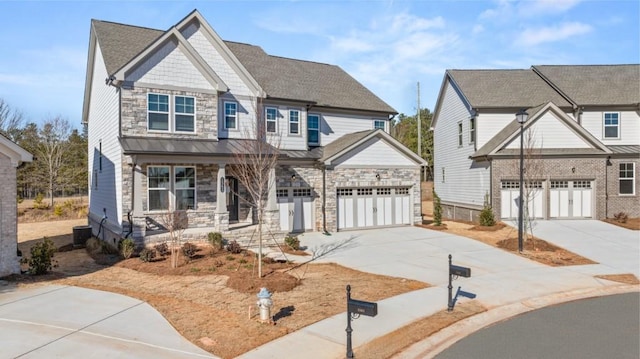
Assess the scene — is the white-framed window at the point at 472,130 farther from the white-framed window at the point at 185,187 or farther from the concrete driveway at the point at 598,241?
the white-framed window at the point at 185,187

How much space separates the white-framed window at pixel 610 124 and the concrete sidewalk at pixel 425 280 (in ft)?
43.7

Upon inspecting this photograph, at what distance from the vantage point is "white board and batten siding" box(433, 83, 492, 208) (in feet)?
80.6

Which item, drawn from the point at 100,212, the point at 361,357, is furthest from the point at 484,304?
the point at 100,212

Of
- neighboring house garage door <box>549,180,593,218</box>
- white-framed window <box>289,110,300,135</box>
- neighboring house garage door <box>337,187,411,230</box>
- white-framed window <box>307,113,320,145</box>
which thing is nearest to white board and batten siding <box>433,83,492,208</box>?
neighboring house garage door <box>549,180,593,218</box>

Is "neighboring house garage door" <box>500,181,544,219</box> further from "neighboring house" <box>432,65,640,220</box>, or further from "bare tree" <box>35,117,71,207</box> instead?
"bare tree" <box>35,117,71,207</box>

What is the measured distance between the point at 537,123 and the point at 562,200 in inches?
177

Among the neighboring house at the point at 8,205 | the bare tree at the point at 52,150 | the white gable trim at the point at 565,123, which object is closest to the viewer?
the neighboring house at the point at 8,205

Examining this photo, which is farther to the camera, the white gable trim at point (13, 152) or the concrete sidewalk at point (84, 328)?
the white gable trim at point (13, 152)

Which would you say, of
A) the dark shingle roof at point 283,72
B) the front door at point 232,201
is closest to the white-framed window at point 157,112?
the dark shingle roof at point 283,72

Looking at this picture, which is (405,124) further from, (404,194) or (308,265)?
(308,265)

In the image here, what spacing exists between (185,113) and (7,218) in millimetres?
7423

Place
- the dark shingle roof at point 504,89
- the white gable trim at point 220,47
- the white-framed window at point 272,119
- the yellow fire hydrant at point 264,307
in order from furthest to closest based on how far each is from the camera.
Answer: the dark shingle roof at point 504,89
the white-framed window at point 272,119
the white gable trim at point 220,47
the yellow fire hydrant at point 264,307

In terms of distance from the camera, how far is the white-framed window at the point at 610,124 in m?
25.3

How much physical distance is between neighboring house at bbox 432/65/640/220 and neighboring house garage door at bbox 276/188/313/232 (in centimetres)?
1028
